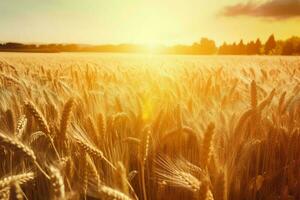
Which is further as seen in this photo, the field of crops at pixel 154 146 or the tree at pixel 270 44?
the tree at pixel 270 44

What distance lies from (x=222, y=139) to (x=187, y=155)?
18 centimetres

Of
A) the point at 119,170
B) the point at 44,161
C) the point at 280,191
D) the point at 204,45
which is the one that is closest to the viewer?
the point at 119,170

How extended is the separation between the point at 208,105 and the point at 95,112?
75 centimetres

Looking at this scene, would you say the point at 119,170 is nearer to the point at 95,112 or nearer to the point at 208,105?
the point at 95,112

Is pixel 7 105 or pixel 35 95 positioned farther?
pixel 35 95

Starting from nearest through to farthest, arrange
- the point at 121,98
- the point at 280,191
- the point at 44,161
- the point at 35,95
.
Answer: the point at 44,161
the point at 280,191
the point at 121,98
the point at 35,95

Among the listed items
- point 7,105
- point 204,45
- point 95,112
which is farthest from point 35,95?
point 204,45

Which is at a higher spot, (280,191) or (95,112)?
(95,112)

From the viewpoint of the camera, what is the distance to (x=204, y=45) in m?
64.8

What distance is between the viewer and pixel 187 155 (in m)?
1.73

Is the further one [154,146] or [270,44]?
[270,44]

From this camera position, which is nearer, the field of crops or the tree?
the field of crops

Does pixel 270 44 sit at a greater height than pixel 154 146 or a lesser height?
lesser

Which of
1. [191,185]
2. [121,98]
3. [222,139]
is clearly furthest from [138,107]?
[191,185]
